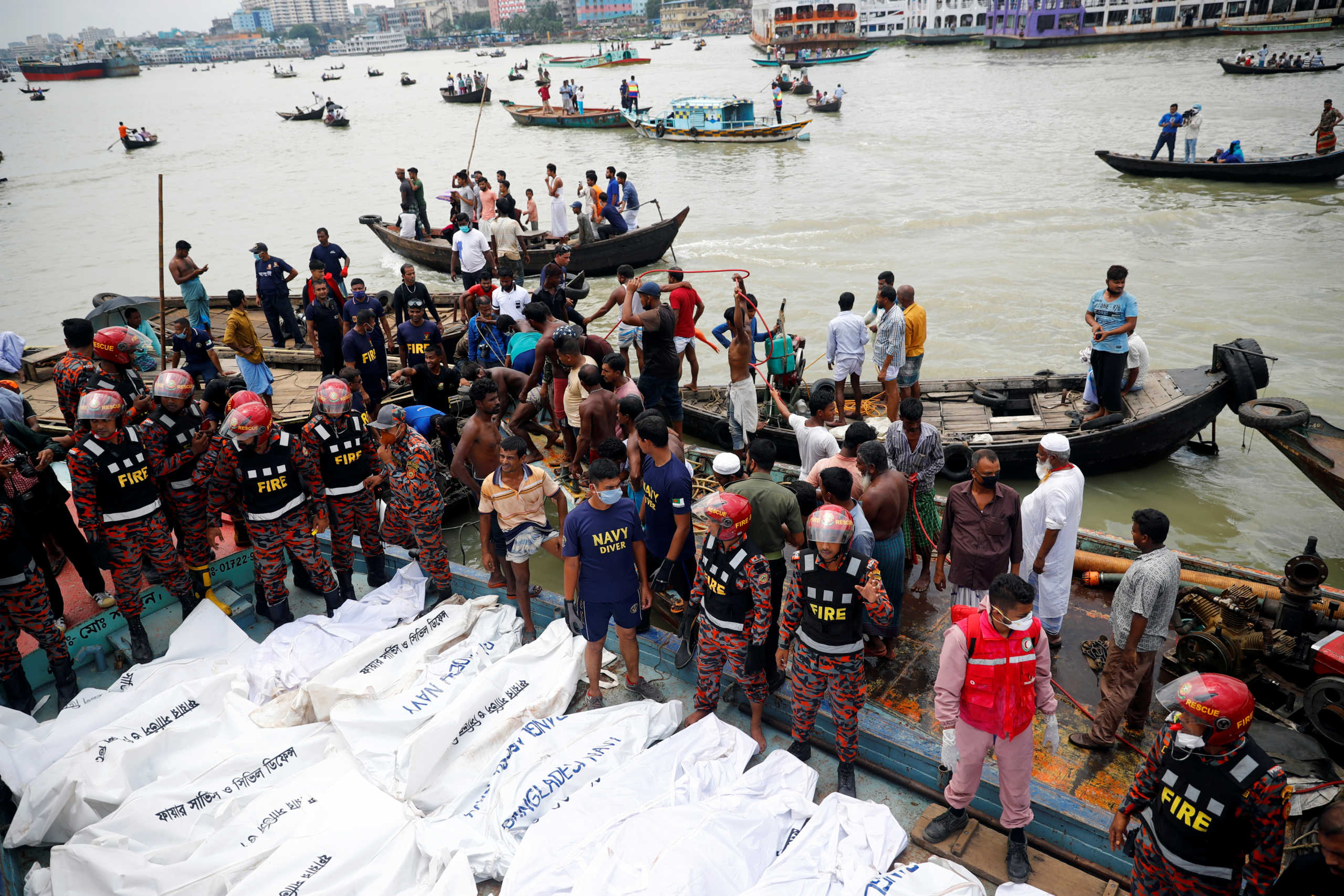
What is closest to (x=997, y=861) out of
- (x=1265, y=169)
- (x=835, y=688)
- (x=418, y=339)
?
(x=835, y=688)

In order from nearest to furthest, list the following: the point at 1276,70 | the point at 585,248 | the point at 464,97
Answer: the point at 585,248, the point at 1276,70, the point at 464,97

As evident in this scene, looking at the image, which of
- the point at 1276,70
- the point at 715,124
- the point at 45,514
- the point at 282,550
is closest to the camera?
the point at 45,514

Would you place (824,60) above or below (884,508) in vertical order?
above

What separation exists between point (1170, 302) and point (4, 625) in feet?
62.9

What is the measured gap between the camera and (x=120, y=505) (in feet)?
17.5

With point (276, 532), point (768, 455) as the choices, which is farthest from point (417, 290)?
point (768, 455)

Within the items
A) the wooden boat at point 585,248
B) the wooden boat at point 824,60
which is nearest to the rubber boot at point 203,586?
the wooden boat at point 585,248

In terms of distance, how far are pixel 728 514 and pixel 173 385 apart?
14.0 feet

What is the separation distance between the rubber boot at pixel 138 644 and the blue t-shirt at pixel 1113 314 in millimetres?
8959

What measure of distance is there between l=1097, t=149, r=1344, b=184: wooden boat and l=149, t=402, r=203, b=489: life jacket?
85.5 ft

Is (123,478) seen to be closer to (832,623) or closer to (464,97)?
(832,623)

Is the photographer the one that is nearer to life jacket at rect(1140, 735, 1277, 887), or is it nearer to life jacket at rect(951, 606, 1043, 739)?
life jacket at rect(951, 606, 1043, 739)

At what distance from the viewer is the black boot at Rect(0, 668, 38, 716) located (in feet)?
16.9

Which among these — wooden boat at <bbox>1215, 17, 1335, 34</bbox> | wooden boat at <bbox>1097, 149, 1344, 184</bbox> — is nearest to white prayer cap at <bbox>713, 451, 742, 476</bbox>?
wooden boat at <bbox>1097, 149, 1344, 184</bbox>
